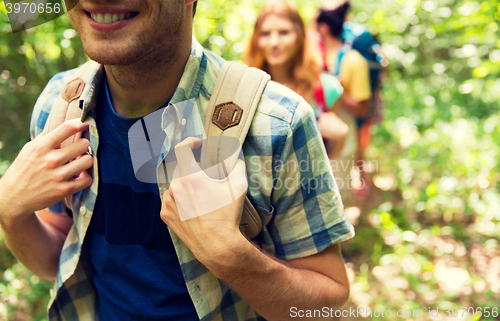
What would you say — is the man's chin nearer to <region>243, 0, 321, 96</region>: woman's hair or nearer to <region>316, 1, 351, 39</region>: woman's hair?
<region>243, 0, 321, 96</region>: woman's hair

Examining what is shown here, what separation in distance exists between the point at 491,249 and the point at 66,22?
4725 millimetres

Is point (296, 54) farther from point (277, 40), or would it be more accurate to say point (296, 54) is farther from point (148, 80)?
point (148, 80)

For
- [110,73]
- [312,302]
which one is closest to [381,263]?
[312,302]

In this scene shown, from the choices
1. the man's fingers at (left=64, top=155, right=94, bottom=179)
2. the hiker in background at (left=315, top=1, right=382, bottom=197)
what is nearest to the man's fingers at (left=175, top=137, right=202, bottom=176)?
the man's fingers at (left=64, top=155, right=94, bottom=179)

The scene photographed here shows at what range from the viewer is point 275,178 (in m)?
1.19

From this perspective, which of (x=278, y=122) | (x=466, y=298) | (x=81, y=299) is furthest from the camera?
(x=466, y=298)

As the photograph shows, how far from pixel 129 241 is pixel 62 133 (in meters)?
0.44

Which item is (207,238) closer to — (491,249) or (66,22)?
(66,22)

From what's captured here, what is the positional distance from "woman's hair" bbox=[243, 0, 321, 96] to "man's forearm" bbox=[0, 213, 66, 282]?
196 centimetres

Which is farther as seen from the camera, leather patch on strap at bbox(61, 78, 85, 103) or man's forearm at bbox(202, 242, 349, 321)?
leather patch on strap at bbox(61, 78, 85, 103)

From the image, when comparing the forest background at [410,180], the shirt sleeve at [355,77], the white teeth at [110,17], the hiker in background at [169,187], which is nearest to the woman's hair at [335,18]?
the shirt sleeve at [355,77]

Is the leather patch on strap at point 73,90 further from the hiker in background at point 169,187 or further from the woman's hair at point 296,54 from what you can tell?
the woman's hair at point 296,54

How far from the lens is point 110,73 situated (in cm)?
131

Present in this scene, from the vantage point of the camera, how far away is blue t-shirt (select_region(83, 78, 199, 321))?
1.25m
